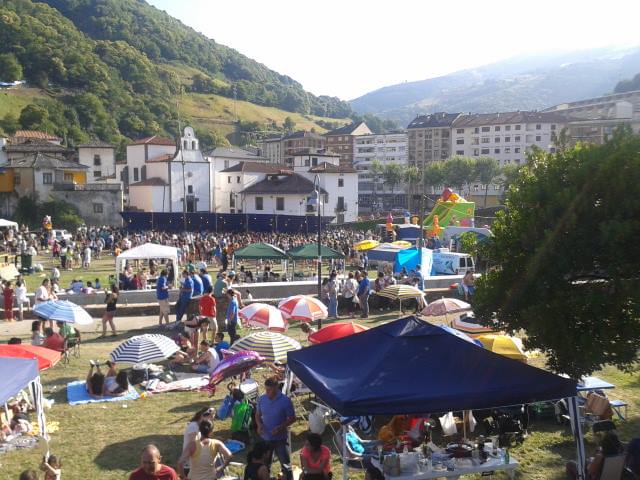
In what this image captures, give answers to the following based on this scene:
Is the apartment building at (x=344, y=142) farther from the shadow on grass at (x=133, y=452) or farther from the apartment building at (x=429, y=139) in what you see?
the shadow on grass at (x=133, y=452)

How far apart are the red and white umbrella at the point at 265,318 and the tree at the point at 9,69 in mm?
97151

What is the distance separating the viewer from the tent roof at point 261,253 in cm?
2359

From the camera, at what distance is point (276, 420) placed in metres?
7.14

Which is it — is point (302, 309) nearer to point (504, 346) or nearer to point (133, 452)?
point (504, 346)

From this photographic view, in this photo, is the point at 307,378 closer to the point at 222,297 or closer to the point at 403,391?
the point at 403,391

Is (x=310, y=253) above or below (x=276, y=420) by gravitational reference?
below

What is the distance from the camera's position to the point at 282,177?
64625 millimetres

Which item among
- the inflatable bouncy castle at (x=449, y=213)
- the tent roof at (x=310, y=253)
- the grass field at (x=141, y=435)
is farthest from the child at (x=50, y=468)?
the inflatable bouncy castle at (x=449, y=213)

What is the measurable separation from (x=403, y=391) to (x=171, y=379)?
6.39 meters

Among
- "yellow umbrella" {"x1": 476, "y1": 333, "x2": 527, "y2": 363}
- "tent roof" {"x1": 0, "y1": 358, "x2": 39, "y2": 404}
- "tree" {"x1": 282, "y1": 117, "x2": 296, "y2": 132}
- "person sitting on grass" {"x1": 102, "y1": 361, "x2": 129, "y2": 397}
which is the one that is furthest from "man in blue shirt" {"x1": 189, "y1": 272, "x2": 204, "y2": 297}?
"tree" {"x1": 282, "y1": 117, "x2": 296, "y2": 132}

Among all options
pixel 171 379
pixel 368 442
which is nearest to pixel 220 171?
pixel 171 379

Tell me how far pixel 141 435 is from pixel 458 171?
78.5 metres

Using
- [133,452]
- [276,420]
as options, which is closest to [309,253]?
[133,452]

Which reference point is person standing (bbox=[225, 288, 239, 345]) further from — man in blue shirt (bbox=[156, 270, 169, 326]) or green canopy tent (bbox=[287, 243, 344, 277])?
green canopy tent (bbox=[287, 243, 344, 277])
